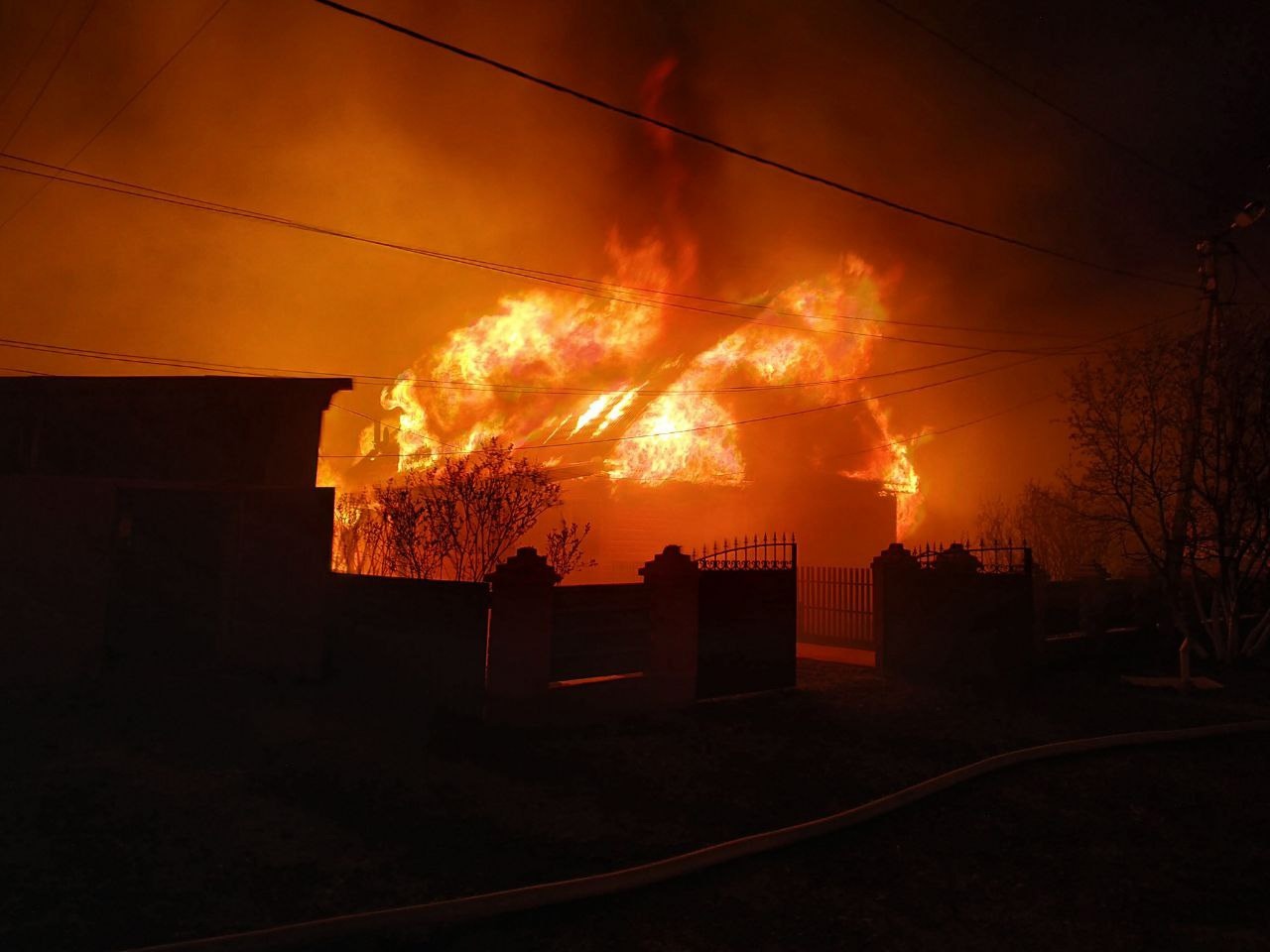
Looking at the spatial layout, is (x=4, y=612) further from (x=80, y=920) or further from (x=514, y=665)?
(x=80, y=920)

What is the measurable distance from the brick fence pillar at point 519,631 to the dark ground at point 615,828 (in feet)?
1.84

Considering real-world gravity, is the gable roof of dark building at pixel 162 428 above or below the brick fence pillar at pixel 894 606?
above

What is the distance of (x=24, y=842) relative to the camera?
18.6ft

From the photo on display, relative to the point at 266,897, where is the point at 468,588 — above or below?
above

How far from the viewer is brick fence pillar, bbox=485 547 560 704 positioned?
955cm

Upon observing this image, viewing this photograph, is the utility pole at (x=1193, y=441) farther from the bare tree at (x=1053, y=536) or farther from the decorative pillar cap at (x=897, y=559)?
the bare tree at (x=1053, y=536)

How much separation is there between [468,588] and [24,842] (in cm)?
511

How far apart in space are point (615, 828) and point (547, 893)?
163cm

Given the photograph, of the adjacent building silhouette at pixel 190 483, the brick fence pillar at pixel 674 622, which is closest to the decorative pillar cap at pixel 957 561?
the brick fence pillar at pixel 674 622

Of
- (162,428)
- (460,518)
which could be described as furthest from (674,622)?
(162,428)

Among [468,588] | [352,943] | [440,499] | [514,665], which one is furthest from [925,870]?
[440,499]

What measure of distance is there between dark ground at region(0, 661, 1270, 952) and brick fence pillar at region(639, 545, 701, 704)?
0.73 m

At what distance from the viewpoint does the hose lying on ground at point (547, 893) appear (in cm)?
416

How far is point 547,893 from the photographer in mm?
4844
